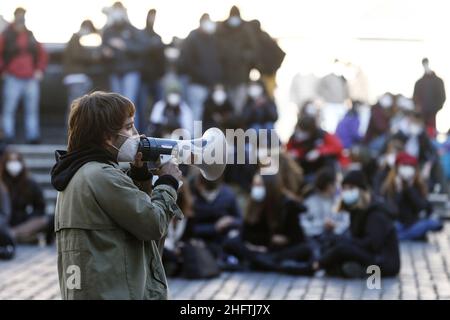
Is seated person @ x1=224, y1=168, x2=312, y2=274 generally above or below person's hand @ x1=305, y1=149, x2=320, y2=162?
below

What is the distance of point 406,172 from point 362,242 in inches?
141

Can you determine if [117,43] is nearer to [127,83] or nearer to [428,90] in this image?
[127,83]

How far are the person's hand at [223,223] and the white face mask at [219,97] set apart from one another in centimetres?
382

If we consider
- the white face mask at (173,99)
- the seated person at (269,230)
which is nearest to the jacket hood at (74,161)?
the seated person at (269,230)

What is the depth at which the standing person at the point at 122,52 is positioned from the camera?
16656 mm

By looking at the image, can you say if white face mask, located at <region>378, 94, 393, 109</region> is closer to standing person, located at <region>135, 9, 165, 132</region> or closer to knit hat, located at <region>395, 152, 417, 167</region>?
knit hat, located at <region>395, 152, 417, 167</region>

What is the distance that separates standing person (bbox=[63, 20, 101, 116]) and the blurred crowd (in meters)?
0.02

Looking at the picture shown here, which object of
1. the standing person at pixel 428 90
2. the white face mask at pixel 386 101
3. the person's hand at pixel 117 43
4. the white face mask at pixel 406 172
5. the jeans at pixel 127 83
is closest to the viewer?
the white face mask at pixel 406 172

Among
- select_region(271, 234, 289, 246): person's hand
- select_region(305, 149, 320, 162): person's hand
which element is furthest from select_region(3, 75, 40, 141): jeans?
select_region(271, 234, 289, 246): person's hand

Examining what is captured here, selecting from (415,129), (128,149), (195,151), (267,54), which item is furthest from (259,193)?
(128,149)

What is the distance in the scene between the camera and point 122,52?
16641 mm

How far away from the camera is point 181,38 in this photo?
58.9ft

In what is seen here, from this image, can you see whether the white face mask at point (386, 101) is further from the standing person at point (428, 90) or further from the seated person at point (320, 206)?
the seated person at point (320, 206)

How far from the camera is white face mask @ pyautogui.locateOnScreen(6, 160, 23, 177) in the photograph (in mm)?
13883
